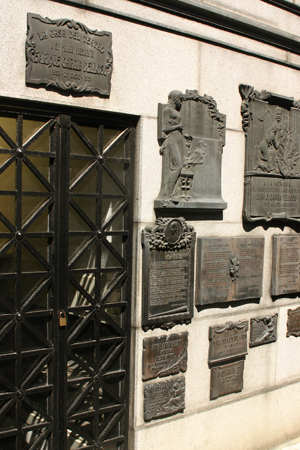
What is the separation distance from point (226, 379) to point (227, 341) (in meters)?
0.51

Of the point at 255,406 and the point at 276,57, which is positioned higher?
the point at 276,57

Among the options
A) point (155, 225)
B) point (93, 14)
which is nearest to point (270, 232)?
point (155, 225)

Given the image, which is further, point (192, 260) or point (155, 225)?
point (192, 260)

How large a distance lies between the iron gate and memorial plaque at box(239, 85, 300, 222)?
73.6 inches

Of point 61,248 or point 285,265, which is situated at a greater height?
point 61,248

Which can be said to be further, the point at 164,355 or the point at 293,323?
the point at 293,323

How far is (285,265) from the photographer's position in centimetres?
745

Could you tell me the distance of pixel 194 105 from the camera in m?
6.18

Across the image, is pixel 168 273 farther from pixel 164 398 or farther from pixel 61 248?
pixel 164 398

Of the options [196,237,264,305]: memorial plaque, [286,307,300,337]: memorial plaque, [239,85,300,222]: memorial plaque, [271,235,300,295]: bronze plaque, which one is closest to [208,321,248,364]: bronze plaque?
[196,237,264,305]: memorial plaque

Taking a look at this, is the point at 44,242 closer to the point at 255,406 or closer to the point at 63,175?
the point at 63,175

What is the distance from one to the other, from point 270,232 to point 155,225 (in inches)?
84.5

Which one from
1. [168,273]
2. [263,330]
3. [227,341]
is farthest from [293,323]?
[168,273]

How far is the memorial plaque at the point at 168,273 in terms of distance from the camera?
19.3ft
